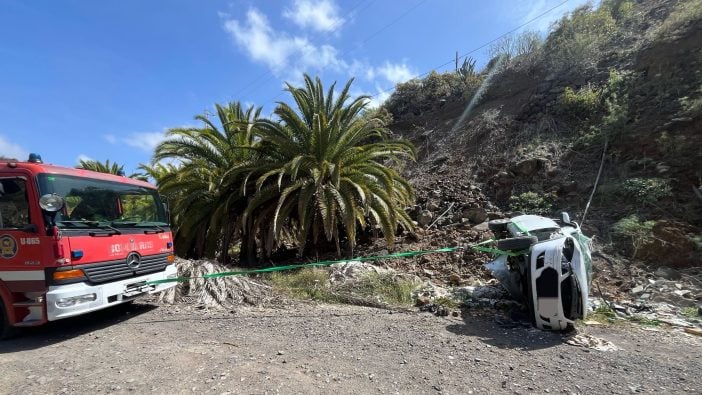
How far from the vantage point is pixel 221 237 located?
34.7 feet

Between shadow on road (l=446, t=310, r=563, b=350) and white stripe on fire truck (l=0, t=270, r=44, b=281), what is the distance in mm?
5214

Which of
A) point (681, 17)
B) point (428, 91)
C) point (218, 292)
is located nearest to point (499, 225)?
point (218, 292)

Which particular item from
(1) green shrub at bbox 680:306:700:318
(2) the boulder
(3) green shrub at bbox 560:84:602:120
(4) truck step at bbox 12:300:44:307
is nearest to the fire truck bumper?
(4) truck step at bbox 12:300:44:307

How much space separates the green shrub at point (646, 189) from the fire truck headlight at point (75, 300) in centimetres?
989

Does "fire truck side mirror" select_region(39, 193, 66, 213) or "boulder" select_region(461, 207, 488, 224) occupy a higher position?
"fire truck side mirror" select_region(39, 193, 66, 213)

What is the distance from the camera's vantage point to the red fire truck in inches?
181

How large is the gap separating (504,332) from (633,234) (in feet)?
13.7

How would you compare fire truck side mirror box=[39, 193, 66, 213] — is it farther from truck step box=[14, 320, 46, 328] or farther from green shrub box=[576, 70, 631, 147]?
green shrub box=[576, 70, 631, 147]

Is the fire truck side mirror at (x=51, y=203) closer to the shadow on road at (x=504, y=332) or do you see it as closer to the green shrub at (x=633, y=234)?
the shadow on road at (x=504, y=332)

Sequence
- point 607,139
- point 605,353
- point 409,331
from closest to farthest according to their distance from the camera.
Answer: point 605,353 < point 409,331 < point 607,139

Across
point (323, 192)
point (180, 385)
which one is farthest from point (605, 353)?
point (323, 192)

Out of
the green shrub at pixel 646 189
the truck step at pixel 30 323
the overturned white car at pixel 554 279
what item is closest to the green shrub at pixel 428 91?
the green shrub at pixel 646 189

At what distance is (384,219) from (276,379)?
5.72m

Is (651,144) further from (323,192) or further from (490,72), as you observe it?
(490,72)
